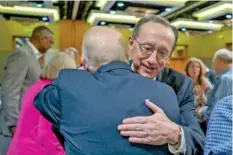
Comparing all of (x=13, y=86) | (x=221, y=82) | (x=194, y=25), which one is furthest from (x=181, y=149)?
(x=194, y=25)

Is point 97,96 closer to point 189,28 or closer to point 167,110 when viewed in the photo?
point 167,110

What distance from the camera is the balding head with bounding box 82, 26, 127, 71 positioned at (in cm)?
104

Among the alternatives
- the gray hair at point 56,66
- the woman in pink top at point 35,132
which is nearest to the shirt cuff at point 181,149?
the woman in pink top at point 35,132

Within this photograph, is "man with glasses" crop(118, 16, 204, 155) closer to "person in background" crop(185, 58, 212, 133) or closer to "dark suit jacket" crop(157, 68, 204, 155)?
"dark suit jacket" crop(157, 68, 204, 155)

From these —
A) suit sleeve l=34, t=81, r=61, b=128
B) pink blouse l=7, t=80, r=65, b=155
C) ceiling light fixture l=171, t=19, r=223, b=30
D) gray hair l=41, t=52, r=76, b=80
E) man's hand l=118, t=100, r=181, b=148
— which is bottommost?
pink blouse l=7, t=80, r=65, b=155

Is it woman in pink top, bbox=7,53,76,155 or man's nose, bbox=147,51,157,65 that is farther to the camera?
woman in pink top, bbox=7,53,76,155

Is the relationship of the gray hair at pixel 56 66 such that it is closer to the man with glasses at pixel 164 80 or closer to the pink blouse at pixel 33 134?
the pink blouse at pixel 33 134

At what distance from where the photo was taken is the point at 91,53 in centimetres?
106

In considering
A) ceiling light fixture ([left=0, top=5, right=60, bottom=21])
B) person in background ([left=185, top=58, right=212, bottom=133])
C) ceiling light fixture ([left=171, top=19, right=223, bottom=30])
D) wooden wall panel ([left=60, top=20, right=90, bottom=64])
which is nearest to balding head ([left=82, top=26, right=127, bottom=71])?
person in background ([left=185, top=58, right=212, bottom=133])

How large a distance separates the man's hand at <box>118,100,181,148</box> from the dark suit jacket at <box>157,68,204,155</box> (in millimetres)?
92

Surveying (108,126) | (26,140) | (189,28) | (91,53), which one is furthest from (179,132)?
(189,28)

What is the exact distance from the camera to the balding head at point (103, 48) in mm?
1043

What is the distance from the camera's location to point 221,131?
865mm

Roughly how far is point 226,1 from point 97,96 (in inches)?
170
